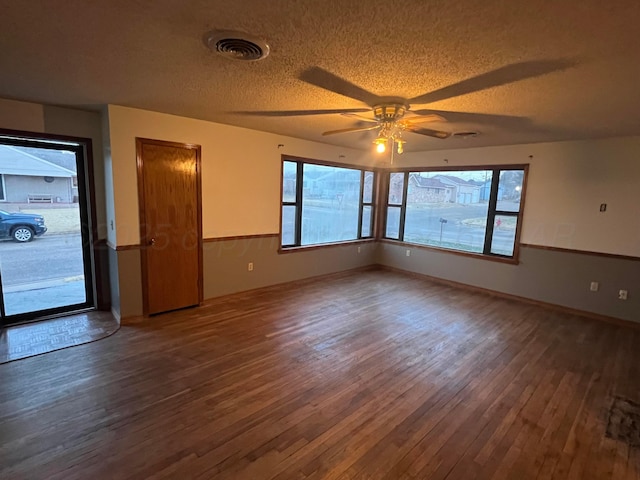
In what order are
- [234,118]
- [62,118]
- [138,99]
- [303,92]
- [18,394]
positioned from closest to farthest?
1. [18,394]
2. [303,92]
3. [138,99]
4. [62,118]
5. [234,118]

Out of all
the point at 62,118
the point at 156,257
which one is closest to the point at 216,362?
the point at 156,257

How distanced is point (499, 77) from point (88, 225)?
4.45 m

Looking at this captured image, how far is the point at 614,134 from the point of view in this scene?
13.0ft

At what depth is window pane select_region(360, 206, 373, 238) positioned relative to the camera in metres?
6.64

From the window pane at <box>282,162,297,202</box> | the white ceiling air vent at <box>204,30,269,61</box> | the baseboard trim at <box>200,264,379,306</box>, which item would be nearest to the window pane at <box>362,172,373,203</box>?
the baseboard trim at <box>200,264,379,306</box>

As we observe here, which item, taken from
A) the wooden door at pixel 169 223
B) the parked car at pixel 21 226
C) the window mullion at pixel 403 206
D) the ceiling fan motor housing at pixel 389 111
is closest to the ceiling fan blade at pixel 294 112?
the ceiling fan motor housing at pixel 389 111

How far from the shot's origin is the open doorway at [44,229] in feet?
11.5

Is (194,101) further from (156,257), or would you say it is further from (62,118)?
(156,257)

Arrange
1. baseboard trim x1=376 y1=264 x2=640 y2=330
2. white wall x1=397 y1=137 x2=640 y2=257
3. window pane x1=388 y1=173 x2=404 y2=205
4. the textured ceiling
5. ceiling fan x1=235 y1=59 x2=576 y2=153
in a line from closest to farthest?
1. the textured ceiling
2. ceiling fan x1=235 y1=59 x2=576 y2=153
3. white wall x1=397 y1=137 x2=640 y2=257
4. baseboard trim x1=376 y1=264 x2=640 y2=330
5. window pane x1=388 y1=173 x2=404 y2=205

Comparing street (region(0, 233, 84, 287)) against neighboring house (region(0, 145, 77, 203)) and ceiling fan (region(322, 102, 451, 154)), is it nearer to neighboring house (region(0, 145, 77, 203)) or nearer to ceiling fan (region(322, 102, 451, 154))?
neighboring house (region(0, 145, 77, 203))

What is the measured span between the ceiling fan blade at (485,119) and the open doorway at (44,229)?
393 centimetres

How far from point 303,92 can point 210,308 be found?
2.92 metres

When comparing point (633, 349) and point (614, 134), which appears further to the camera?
point (614, 134)

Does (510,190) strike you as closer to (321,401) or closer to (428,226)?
(428,226)
